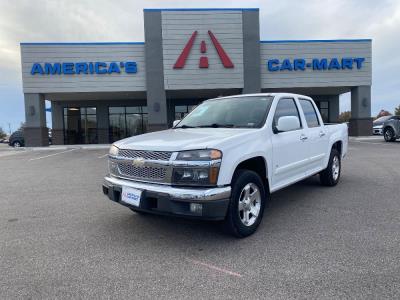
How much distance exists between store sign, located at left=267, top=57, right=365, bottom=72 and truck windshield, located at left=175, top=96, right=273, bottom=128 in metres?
18.5

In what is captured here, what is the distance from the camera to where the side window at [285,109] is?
15.1ft

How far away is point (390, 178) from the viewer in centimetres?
731

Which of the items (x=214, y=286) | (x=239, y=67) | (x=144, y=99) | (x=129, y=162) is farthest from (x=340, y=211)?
(x=144, y=99)

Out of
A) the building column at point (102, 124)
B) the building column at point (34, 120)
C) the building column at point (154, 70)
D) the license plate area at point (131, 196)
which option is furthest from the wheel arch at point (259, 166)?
the building column at point (102, 124)

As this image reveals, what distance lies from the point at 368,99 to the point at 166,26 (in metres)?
15.6

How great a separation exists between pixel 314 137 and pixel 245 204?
2383 mm

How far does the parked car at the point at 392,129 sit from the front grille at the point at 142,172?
18.3m

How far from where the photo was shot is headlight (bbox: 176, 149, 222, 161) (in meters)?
3.35

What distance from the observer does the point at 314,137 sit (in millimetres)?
5512

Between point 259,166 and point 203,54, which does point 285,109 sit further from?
point 203,54

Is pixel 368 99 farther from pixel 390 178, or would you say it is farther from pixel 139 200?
pixel 139 200

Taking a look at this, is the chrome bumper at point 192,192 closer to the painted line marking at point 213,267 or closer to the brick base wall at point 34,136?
the painted line marking at point 213,267

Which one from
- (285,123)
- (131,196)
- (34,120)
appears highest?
(34,120)

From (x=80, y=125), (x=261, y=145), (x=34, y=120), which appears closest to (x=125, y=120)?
(x=80, y=125)
